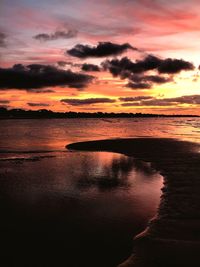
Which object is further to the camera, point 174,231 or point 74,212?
point 74,212

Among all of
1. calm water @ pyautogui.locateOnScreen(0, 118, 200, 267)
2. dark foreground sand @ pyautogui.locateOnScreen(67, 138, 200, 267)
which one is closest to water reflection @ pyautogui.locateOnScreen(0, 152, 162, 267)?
calm water @ pyautogui.locateOnScreen(0, 118, 200, 267)

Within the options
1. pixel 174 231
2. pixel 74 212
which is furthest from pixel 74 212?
pixel 174 231

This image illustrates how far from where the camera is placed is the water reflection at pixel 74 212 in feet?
30.6

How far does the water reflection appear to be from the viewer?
931 centimetres

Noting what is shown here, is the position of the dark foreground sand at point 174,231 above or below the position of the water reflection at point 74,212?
above

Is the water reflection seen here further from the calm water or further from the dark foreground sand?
the dark foreground sand

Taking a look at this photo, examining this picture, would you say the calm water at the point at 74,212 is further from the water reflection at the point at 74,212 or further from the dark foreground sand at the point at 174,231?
the dark foreground sand at the point at 174,231

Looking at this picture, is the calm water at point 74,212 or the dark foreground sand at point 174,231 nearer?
the dark foreground sand at point 174,231

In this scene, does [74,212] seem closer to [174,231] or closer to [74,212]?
[74,212]

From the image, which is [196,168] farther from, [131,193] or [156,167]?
[131,193]

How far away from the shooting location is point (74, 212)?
13.2 metres

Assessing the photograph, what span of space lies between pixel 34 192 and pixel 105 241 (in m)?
7.45

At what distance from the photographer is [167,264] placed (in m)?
8.50

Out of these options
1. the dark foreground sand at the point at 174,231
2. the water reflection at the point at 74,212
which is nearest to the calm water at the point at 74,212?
the water reflection at the point at 74,212
